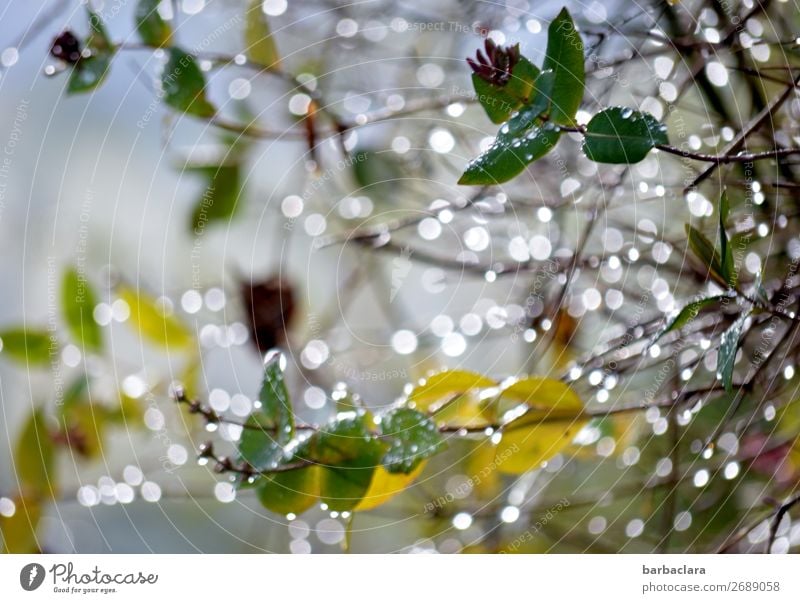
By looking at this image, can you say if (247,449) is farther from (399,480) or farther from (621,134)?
(621,134)

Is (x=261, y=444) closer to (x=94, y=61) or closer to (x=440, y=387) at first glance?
(x=440, y=387)

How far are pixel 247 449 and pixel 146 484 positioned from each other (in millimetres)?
78

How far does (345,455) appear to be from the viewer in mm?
301

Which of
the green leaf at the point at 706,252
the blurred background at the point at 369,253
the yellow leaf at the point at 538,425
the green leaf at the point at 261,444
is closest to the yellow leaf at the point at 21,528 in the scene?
the blurred background at the point at 369,253

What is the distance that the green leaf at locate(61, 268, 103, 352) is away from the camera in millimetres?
346

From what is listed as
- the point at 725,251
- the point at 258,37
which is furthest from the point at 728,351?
the point at 258,37

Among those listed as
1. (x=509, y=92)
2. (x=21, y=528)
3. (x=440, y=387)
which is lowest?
(x=21, y=528)

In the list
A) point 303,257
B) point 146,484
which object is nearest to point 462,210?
point 303,257

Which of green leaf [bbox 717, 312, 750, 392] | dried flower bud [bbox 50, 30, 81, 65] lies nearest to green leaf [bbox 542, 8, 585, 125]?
green leaf [bbox 717, 312, 750, 392]

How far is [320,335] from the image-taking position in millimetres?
368

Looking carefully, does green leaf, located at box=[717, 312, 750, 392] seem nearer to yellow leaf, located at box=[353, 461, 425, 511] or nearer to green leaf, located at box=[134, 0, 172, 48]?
yellow leaf, located at box=[353, 461, 425, 511]

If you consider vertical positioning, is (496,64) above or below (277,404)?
above

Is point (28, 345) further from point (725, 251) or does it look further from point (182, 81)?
point (725, 251)

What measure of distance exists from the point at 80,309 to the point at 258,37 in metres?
0.16
